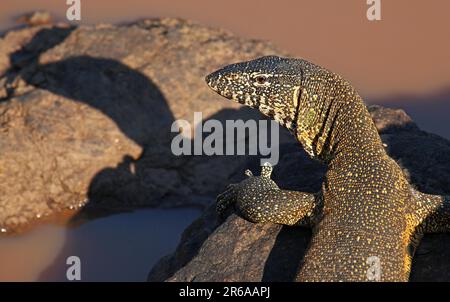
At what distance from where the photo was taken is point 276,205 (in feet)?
25.0

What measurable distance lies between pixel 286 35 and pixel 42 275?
6815 mm

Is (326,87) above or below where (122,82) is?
above

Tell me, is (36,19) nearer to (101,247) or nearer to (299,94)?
(101,247)

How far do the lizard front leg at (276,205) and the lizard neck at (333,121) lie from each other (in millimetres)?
500

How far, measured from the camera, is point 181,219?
36.7ft

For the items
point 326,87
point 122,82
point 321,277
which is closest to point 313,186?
point 326,87

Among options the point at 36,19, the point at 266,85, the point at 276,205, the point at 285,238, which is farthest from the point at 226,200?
the point at 36,19

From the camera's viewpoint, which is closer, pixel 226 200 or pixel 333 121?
pixel 333 121

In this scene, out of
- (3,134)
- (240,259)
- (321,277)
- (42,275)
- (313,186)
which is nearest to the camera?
(321,277)

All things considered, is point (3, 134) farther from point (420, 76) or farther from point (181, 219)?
point (420, 76)

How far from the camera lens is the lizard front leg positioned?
7527 millimetres

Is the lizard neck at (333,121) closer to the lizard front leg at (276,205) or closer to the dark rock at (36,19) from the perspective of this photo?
the lizard front leg at (276,205)

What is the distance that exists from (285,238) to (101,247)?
402cm

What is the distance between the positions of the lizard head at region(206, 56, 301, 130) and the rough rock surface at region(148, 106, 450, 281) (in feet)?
2.95
